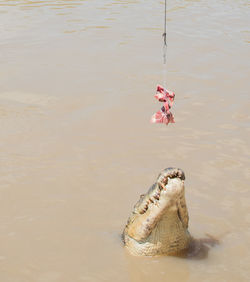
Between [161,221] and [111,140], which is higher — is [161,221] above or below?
above

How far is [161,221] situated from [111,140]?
2.39m

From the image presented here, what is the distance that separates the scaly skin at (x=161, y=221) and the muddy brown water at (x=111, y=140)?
0.11m

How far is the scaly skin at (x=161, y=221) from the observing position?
127 inches

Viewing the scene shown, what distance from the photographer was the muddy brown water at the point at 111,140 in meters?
3.77

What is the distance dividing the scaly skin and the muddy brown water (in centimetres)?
11

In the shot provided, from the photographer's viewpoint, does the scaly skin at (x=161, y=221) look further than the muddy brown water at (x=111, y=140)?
No

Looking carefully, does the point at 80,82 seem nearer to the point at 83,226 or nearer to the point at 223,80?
the point at 223,80

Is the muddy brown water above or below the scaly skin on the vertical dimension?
below

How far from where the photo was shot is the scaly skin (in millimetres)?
3236

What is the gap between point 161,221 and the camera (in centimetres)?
344

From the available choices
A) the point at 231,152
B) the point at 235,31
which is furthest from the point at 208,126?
the point at 235,31

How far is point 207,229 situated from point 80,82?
12.4 ft

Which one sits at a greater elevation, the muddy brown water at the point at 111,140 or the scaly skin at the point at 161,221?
the scaly skin at the point at 161,221

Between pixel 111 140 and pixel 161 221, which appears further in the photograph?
pixel 111 140
